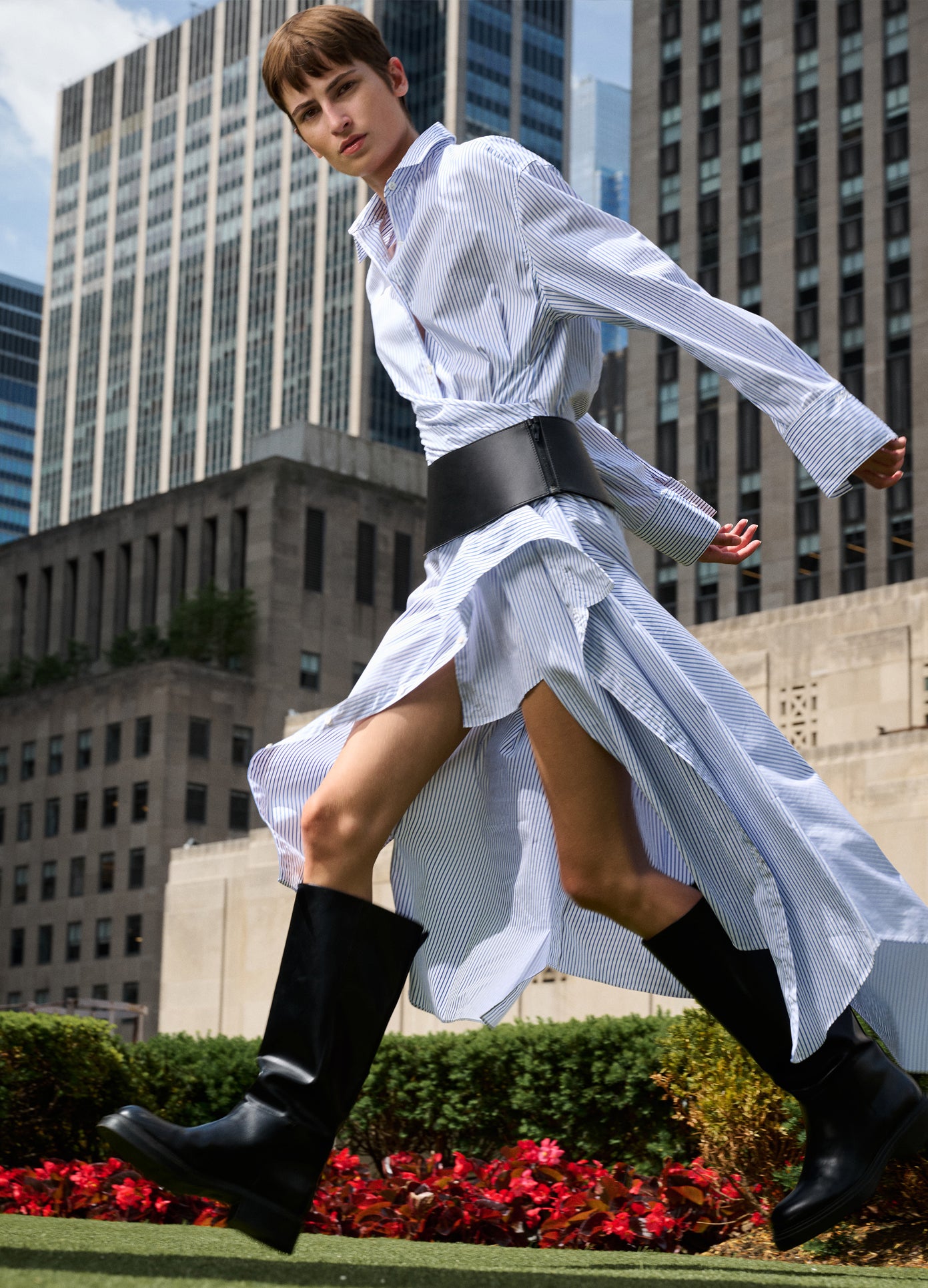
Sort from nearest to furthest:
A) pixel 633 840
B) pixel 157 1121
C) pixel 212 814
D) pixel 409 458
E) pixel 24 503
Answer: pixel 157 1121
pixel 633 840
pixel 212 814
pixel 409 458
pixel 24 503

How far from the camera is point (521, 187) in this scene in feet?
10.7

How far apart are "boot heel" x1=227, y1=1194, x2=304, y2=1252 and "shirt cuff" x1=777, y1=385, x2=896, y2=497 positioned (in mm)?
1575

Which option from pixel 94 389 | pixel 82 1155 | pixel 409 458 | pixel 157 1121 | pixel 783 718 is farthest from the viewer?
pixel 94 389

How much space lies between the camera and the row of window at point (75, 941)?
60.6m

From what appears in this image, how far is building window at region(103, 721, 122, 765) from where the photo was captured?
63.2 m

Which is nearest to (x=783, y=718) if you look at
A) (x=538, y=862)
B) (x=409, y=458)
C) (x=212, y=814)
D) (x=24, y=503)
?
(x=538, y=862)

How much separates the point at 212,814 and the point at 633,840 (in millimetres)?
59333

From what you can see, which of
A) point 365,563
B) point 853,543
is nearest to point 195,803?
point 365,563

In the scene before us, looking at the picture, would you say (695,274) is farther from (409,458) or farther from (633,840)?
(633,840)


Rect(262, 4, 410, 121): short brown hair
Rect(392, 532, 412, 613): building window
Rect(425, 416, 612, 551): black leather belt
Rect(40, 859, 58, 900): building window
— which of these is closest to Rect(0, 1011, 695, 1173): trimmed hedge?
Rect(425, 416, 612, 551): black leather belt

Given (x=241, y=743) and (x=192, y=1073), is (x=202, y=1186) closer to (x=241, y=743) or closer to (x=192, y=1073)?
(x=192, y=1073)

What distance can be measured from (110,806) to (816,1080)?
61.6 meters

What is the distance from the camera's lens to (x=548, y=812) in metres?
3.21

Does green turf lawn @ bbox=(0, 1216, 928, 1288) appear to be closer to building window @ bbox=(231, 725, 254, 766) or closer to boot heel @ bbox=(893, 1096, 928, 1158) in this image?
boot heel @ bbox=(893, 1096, 928, 1158)
